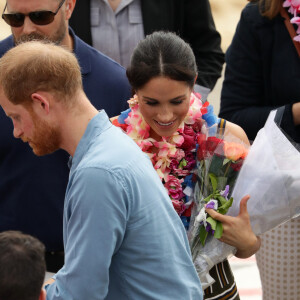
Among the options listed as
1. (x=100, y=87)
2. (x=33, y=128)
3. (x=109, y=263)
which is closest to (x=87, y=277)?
(x=109, y=263)

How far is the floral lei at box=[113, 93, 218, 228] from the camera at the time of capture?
339 centimetres

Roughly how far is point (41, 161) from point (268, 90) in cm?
124

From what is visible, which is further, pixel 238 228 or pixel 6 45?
pixel 6 45

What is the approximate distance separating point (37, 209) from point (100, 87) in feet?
2.06

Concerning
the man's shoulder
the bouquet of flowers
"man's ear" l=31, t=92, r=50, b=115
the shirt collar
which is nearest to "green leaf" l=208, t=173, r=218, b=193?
the bouquet of flowers

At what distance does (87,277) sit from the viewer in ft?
7.75

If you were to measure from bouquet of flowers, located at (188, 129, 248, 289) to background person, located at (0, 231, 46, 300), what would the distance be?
3.27 ft

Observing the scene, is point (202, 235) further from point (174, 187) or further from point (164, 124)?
point (164, 124)

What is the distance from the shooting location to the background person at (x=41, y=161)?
3539 mm

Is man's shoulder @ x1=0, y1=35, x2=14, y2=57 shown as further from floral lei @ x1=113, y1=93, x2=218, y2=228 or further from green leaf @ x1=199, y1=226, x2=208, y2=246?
green leaf @ x1=199, y1=226, x2=208, y2=246

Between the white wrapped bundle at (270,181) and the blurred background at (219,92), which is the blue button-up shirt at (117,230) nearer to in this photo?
the white wrapped bundle at (270,181)

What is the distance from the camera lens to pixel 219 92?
32.5 feet

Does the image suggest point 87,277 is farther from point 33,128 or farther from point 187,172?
point 187,172

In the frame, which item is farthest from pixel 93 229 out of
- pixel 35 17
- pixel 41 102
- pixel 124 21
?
pixel 124 21
